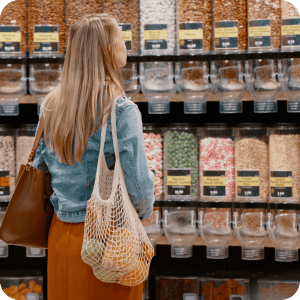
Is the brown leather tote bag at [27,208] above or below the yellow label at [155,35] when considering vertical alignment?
below

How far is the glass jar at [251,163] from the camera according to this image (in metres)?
2.03

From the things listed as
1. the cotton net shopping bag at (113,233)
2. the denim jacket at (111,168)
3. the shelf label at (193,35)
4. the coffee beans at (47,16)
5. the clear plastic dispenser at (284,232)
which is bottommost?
the clear plastic dispenser at (284,232)

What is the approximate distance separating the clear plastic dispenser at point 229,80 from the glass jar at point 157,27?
0.75ft

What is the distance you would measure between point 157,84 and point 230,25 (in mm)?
422

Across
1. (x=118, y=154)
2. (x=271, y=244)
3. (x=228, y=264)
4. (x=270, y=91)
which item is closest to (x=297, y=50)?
(x=270, y=91)

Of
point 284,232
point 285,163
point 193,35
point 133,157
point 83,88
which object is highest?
point 193,35

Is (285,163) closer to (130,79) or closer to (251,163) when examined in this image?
(251,163)

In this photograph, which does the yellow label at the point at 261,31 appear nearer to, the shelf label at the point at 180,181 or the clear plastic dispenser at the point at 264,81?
the clear plastic dispenser at the point at 264,81

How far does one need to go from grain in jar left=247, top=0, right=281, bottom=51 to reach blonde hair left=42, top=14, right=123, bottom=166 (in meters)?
0.78

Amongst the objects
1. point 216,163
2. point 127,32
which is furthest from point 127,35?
point 216,163

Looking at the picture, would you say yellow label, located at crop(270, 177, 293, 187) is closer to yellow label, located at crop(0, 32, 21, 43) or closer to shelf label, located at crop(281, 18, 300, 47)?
shelf label, located at crop(281, 18, 300, 47)

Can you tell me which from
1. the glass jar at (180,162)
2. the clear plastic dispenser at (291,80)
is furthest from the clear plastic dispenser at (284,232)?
the clear plastic dispenser at (291,80)

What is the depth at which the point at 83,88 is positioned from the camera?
4.78 ft

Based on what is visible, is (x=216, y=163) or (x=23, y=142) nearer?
(x=216, y=163)
